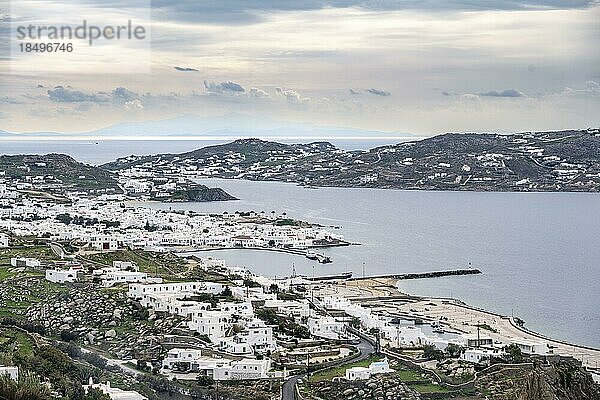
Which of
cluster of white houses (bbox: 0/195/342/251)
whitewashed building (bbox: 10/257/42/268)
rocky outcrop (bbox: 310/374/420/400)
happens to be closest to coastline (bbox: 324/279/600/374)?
rocky outcrop (bbox: 310/374/420/400)

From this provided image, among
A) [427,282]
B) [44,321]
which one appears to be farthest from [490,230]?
[44,321]

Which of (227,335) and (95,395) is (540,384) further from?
(227,335)

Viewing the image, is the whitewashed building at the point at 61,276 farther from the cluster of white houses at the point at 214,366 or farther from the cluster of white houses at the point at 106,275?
the cluster of white houses at the point at 214,366

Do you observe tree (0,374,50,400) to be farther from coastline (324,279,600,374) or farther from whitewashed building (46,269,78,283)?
whitewashed building (46,269,78,283)

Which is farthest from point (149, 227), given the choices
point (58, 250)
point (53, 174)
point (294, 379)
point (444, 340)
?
point (294, 379)

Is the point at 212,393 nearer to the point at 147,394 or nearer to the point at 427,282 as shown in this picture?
the point at 147,394

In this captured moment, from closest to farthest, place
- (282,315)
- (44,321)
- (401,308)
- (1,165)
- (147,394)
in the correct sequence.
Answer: (147,394) → (44,321) → (282,315) → (401,308) → (1,165)
